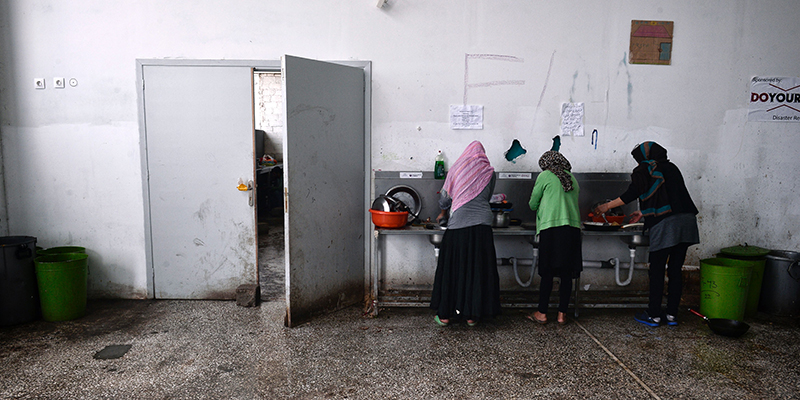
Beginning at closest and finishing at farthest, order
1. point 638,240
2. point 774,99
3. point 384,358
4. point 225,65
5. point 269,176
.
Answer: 1. point 384,358
2. point 638,240
3. point 225,65
4. point 774,99
5. point 269,176

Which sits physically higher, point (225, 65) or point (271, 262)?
point (225, 65)

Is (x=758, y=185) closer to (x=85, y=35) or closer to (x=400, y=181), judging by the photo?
(x=400, y=181)

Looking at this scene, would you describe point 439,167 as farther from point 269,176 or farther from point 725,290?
point 269,176

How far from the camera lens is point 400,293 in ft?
14.2

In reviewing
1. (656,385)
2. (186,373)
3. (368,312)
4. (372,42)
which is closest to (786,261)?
(656,385)

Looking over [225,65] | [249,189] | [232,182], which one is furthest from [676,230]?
[225,65]

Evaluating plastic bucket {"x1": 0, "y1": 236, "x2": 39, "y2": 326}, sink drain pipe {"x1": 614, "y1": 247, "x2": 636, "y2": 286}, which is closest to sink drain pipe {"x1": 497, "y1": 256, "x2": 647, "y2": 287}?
sink drain pipe {"x1": 614, "y1": 247, "x2": 636, "y2": 286}

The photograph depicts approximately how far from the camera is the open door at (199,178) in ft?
13.6

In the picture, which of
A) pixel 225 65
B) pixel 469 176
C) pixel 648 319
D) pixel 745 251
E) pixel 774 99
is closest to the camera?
pixel 469 176

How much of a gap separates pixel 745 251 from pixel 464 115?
2.82 m

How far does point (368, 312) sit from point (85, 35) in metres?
3.44

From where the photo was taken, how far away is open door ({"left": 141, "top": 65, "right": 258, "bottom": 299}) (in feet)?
13.6

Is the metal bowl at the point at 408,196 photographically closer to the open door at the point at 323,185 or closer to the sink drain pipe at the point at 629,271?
the open door at the point at 323,185

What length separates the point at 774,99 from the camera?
171 inches
